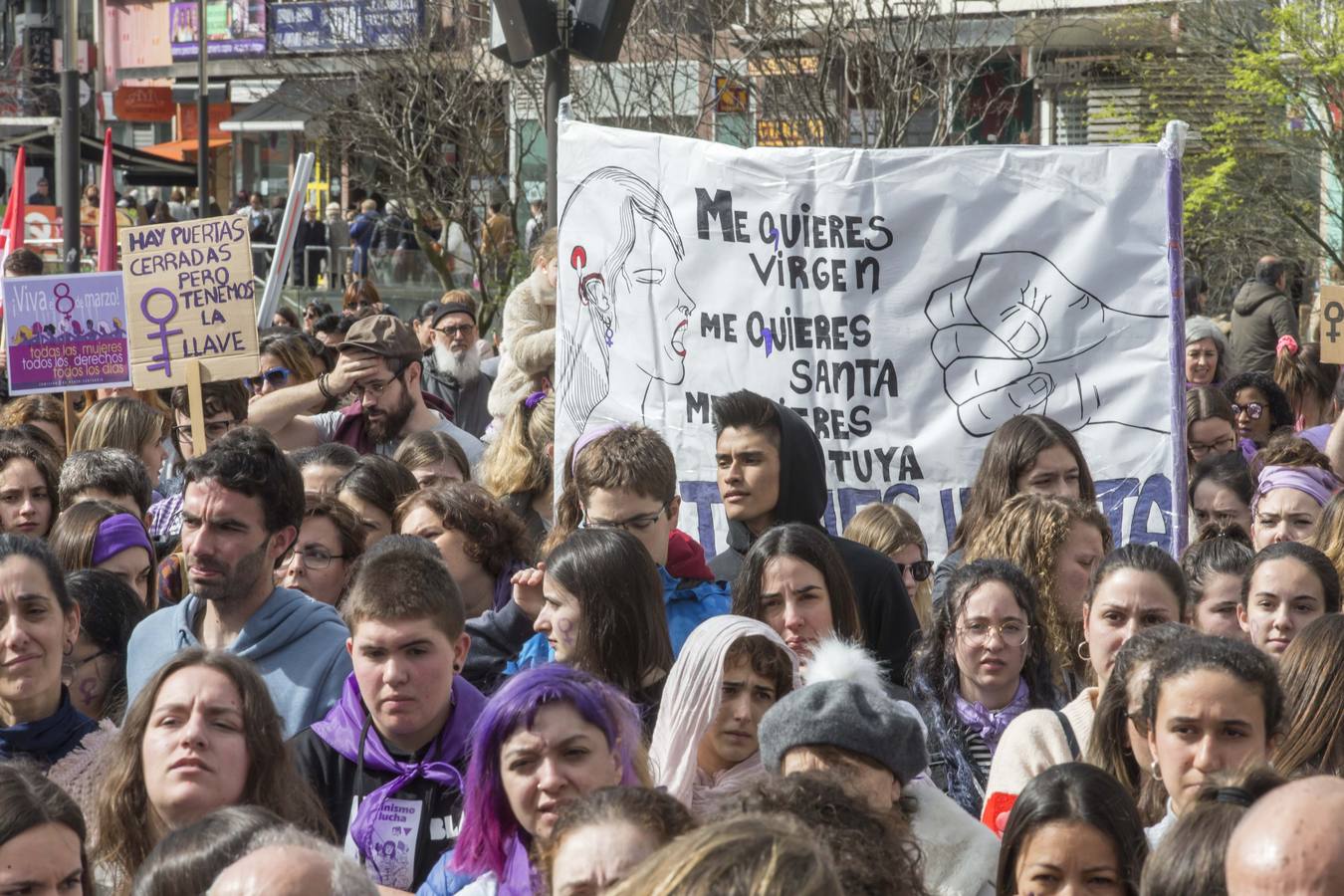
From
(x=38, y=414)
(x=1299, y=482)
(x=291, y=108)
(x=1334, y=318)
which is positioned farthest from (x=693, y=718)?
(x=291, y=108)

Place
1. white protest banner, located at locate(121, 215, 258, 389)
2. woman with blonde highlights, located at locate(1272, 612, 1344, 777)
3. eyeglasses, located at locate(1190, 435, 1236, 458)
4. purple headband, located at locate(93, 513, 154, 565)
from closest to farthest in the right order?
woman with blonde highlights, located at locate(1272, 612, 1344, 777) < purple headband, located at locate(93, 513, 154, 565) < eyeglasses, located at locate(1190, 435, 1236, 458) < white protest banner, located at locate(121, 215, 258, 389)

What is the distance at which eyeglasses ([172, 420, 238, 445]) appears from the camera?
8.39m

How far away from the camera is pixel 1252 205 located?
846 inches

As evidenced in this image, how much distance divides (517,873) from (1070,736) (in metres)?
1.54

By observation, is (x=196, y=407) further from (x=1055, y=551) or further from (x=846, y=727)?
(x=846, y=727)

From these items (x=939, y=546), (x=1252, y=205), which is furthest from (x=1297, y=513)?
(x=1252, y=205)

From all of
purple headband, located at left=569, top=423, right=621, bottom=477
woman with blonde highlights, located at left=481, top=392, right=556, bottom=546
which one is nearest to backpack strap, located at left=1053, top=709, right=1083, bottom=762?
purple headband, located at left=569, top=423, right=621, bottom=477

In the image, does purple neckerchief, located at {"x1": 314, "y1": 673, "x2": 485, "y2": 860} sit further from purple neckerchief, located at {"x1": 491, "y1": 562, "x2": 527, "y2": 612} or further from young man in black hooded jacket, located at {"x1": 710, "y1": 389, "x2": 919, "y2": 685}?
young man in black hooded jacket, located at {"x1": 710, "y1": 389, "x2": 919, "y2": 685}

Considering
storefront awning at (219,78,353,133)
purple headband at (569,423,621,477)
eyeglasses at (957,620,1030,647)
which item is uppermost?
storefront awning at (219,78,353,133)

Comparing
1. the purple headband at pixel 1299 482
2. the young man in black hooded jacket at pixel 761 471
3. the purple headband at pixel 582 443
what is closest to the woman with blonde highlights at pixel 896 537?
the young man in black hooded jacket at pixel 761 471

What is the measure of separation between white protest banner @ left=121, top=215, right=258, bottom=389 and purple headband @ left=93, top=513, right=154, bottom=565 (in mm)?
2246

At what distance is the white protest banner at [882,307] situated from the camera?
691 cm

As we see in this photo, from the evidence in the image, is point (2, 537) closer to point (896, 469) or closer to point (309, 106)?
point (896, 469)

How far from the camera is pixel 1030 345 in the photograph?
7.00 meters
